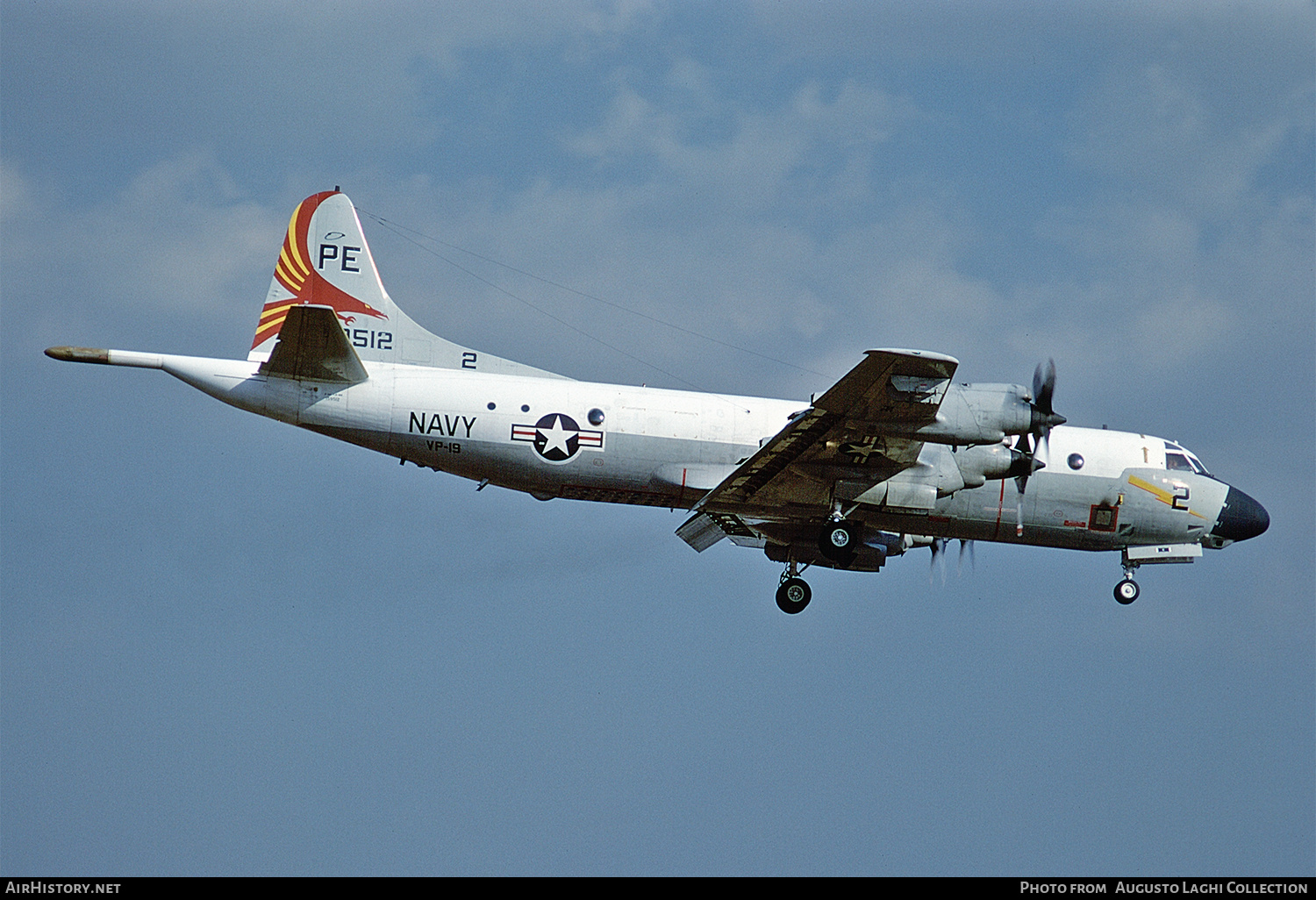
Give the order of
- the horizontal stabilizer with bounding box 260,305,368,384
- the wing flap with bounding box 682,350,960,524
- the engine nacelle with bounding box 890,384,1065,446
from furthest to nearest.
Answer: the horizontal stabilizer with bounding box 260,305,368,384, the engine nacelle with bounding box 890,384,1065,446, the wing flap with bounding box 682,350,960,524

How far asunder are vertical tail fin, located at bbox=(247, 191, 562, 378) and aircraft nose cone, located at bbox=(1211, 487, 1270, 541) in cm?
1473

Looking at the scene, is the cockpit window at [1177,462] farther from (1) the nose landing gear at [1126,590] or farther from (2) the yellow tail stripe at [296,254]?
(2) the yellow tail stripe at [296,254]

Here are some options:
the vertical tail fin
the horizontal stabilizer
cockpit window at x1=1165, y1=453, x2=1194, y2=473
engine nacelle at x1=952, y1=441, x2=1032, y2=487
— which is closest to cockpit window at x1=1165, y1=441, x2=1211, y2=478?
cockpit window at x1=1165, y1=453, x2=1194, y2=473

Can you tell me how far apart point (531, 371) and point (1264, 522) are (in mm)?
16332

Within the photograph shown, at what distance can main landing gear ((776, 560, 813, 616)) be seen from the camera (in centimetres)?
3078

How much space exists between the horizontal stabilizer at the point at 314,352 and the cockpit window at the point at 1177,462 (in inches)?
674

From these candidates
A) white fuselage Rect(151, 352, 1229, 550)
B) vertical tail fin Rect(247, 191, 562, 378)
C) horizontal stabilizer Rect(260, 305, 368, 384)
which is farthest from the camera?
vertical tail fin Rect(247, 191, 562, 378)

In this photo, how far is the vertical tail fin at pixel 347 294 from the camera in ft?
97.2

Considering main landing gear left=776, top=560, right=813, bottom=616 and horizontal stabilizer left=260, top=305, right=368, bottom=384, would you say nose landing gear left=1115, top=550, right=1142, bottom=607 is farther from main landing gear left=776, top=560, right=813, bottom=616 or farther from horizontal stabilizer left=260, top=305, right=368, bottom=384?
horizontal stabilizer left=260, top=305, right=368, bottom=384

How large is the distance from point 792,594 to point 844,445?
4.73m

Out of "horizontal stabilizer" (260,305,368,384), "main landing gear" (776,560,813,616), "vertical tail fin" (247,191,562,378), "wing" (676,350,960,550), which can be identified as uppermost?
"vertical tail fin" (247,191,562,378)

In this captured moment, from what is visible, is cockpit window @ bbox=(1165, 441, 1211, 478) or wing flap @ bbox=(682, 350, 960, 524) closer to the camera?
wing flap @ bbox=(682, 350, 960, 524)
